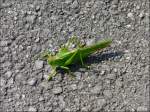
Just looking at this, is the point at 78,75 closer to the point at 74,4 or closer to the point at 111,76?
the point at 111,76

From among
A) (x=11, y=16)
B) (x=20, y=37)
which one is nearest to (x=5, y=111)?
(x=20, y=37)

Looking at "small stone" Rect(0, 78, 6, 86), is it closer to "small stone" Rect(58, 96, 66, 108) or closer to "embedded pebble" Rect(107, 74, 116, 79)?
"small stone" Rect(58, 96, 66, 108)

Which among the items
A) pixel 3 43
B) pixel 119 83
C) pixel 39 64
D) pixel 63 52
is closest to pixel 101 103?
pixel 119 83

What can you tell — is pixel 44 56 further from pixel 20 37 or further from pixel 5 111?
pixel 5 111

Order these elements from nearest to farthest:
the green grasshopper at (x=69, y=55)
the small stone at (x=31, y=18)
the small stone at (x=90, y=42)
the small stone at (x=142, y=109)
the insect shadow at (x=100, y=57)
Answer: the small stone at (x=142, y=109), the green grasshopper at (x=69, y=55), the insect shadow at (x=100, y=57), the small stone at (x=90, y=42), the small stone at (x=31, y=18)

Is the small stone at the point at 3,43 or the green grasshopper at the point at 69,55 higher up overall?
the small stone at the point at 3,43

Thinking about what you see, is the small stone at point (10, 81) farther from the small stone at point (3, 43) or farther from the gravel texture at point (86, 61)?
the small stone at point (3, 43)

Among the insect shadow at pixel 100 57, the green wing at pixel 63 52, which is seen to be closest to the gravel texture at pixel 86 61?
the insect shadow at pixel 100 57

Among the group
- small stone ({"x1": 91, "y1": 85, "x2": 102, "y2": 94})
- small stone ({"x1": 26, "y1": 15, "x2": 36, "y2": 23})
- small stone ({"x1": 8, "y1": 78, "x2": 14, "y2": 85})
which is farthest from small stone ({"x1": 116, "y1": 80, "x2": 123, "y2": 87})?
small stone ({"x1": 26, "y1": 15, "x2": 36, "y2": 23})
